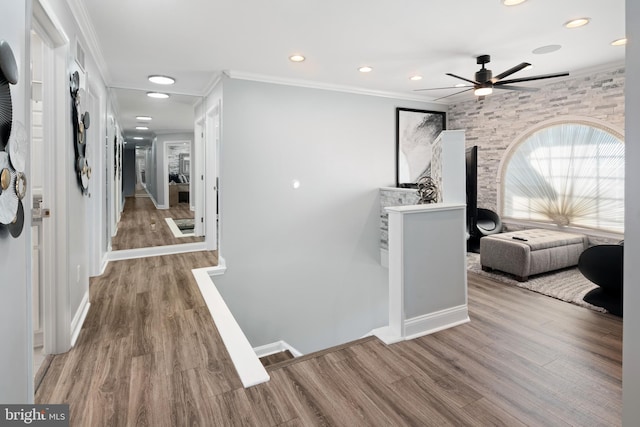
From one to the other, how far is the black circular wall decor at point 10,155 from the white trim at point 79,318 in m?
1.49

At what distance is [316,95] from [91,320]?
3.77 m

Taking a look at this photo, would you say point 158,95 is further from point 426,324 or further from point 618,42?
point 618,42

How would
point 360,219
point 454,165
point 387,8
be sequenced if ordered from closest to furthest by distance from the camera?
point 387,8
point 454,165
point 360,219

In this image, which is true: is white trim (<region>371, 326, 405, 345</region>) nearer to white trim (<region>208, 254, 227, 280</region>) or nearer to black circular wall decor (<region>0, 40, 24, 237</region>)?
white trim (<region>208, 254, 227, 280</region>)

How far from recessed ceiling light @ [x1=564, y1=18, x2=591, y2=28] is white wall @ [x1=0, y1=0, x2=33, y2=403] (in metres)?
3.83

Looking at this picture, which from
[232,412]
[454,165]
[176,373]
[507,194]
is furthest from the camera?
[507,194]

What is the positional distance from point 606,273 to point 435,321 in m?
1.97

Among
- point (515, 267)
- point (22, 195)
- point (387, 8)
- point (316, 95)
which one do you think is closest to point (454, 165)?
point (387, 8)

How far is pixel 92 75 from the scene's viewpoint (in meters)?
3.47

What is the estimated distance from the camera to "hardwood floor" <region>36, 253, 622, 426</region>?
74.7 inches

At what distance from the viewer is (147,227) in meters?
6.35

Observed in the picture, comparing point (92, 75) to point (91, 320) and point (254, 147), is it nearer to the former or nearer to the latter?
point (254, 147)

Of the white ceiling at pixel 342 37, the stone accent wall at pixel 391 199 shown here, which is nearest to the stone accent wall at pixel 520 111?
A: the white ceiling at pixel 342 37

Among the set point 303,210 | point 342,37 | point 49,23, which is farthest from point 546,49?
point 49,23
